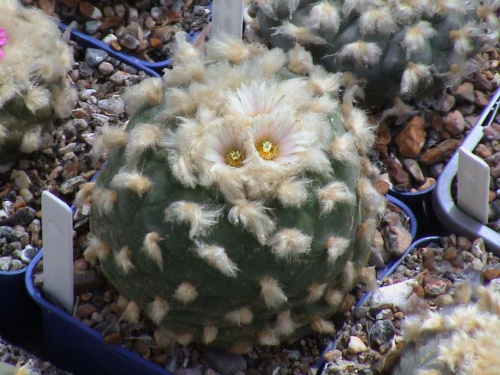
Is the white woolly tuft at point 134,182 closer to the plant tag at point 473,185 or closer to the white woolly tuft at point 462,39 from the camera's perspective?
the plant tag at point 473,185

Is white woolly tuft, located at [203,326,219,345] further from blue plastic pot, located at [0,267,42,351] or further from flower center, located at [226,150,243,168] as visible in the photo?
blue plastic pot, located at [0,267,42,351]

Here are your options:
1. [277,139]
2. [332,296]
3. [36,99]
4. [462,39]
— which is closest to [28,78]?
[36,99]

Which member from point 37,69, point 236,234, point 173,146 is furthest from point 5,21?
point 236,234

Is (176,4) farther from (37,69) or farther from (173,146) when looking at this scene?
(173,146)

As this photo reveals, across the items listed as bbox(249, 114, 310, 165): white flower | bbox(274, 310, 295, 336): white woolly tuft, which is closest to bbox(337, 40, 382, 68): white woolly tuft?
bbox(249, 114, 310, 165): white flower

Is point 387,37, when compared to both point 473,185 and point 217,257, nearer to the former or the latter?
point 473,185
